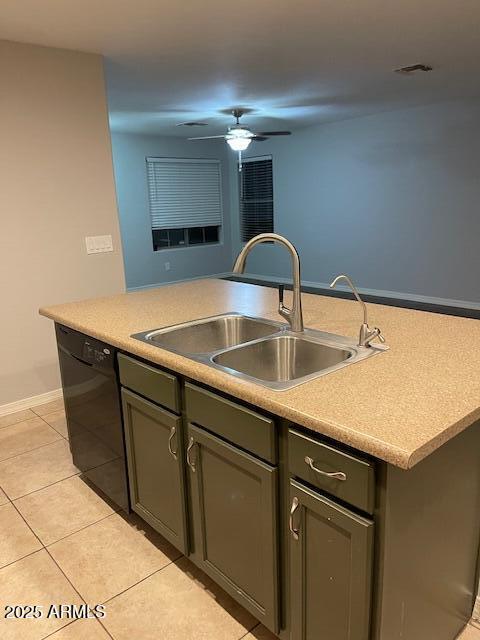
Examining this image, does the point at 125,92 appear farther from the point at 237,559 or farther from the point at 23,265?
the point at 237,559

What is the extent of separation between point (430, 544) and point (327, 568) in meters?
0.29

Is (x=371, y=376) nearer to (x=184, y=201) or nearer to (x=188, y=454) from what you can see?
(x=188, y=454)

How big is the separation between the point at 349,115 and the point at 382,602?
633cm

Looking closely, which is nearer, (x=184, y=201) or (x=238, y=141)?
(x=238, y=141)

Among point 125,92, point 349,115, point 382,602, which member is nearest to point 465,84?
point 349,115

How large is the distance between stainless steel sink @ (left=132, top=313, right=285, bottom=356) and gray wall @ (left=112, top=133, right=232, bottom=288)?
5738 mm

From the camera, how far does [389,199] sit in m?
6.57

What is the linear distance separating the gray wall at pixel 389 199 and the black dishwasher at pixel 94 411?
5237 mm

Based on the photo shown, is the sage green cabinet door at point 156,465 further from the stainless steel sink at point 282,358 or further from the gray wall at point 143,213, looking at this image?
the gray wall at point 143,213

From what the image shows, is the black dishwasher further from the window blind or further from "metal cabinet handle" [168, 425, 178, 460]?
the window blind

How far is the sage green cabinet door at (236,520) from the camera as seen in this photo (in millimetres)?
1400

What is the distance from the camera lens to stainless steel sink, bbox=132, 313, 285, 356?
1970mm

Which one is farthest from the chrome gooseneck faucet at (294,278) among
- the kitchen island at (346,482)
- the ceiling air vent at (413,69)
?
the ceiling air vent at (413,69)

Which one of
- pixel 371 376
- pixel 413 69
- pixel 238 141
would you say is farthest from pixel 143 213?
pixel 371 376
